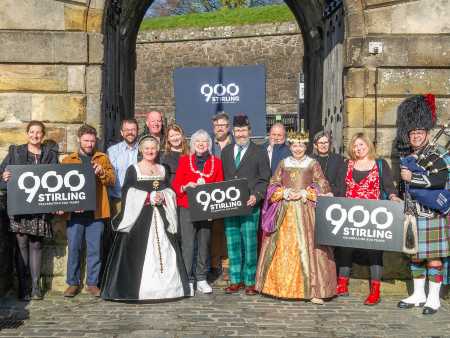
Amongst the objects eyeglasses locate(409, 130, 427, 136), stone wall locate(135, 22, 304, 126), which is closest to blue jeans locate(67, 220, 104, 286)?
eyeglasses locate(409, 130, 427, 136)

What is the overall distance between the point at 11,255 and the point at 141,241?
1.59m

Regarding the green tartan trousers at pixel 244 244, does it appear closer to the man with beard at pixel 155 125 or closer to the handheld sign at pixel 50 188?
the man with beard at pixel 155 125

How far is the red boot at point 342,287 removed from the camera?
23.8 feet

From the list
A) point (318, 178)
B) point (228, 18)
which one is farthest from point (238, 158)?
point (228, 18)

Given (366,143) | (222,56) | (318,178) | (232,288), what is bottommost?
→ (232,288)

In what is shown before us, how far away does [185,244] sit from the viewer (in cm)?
730

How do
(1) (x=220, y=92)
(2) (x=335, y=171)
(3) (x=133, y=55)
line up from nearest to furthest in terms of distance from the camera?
(2) (x=335, y=171) → (1) (x=220, y=92) → (3) (x=133, y=55)

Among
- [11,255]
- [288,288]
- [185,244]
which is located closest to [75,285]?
[11,255]

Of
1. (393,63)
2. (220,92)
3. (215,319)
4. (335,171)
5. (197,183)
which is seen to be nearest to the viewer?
(215,319)

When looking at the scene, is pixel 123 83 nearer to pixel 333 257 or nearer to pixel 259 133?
pixel 259 133

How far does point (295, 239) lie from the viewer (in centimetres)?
693

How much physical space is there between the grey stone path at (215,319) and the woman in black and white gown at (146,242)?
174 millimetres

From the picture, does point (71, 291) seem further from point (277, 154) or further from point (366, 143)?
point (366, 143)

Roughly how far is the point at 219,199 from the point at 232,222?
0.46m
